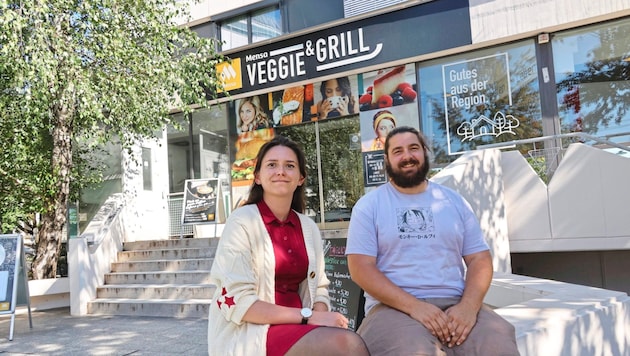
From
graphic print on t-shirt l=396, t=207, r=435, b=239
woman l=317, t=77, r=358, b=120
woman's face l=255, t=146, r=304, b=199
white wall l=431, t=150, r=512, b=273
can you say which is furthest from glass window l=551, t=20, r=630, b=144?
woman's face l=255, t=146, r=304, b=199

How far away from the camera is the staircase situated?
743 centimetres

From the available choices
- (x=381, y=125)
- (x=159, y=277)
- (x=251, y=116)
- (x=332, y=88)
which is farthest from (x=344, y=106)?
(x=159, y=277)

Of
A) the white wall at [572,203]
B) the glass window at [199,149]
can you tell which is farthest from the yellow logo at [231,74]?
the white wall at [572,203]

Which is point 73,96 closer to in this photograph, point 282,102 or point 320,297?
point 282,102

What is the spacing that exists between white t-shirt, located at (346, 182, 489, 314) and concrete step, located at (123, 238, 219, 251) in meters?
6.83

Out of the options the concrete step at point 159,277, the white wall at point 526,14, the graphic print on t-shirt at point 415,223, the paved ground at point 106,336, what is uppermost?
the white wall at point 526,14

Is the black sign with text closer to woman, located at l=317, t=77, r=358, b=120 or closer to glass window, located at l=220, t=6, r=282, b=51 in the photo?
woman, located at l=317, t=77, r=358, b=120

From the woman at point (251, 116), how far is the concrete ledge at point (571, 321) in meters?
8.81

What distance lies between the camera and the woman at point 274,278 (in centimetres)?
201

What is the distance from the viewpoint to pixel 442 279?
2.71 meters

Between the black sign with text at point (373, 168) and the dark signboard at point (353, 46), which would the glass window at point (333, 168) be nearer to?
the black sign with text at point (373, 168)

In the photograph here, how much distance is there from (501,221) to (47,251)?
753cm

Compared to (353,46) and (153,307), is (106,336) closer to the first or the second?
(153,307)

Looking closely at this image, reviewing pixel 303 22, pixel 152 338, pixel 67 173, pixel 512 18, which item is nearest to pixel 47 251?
pixel 67 173
